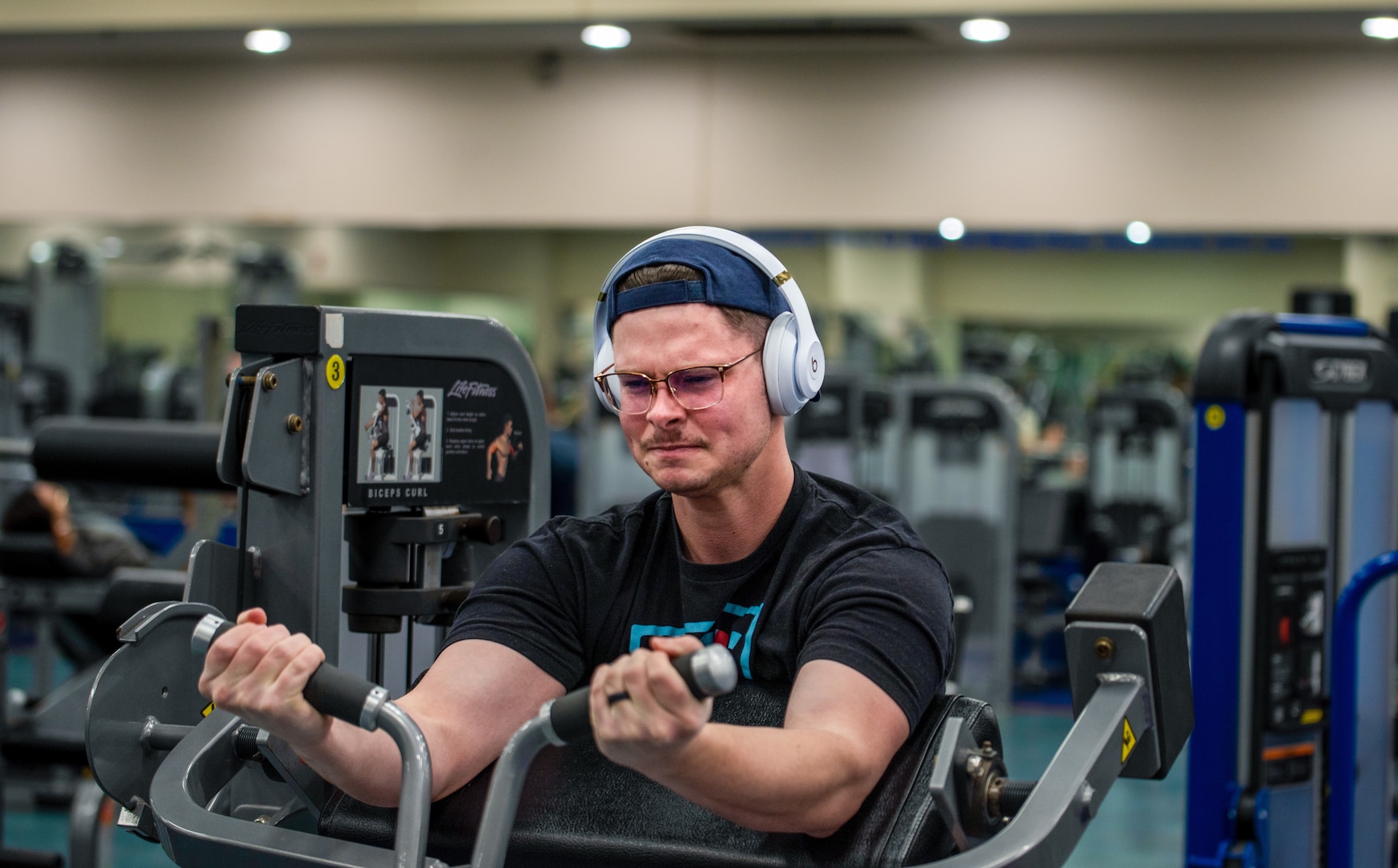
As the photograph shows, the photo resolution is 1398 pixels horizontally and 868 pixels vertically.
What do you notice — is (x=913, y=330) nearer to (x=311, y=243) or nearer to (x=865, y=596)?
(x=311, y=243)

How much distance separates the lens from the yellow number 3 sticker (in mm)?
1952

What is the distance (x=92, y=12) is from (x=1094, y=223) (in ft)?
16.7

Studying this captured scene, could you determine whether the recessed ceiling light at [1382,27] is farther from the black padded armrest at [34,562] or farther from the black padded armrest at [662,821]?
the black padded armrest at [34,562]

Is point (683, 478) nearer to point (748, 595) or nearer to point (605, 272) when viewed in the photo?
point (748, 595)

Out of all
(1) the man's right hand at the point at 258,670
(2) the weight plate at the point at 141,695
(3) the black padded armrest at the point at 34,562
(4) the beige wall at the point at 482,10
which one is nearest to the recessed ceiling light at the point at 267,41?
(4) the beige wall at the point at 482,10

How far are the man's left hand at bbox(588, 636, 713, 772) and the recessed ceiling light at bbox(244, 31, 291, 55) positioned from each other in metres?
6.54

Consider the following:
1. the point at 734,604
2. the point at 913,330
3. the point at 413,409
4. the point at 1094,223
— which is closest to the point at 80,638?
the point at 413,409

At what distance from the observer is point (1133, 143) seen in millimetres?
6680

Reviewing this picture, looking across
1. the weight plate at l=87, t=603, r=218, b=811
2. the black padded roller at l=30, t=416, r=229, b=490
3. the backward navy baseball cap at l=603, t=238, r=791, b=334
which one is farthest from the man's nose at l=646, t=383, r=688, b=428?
the black padded roller at l=30, t=416, r=229, b=490

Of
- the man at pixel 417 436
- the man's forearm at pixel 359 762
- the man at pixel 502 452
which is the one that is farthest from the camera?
the man at pixel 502 452

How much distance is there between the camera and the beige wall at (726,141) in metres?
6.54

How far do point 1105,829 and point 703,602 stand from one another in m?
3.39

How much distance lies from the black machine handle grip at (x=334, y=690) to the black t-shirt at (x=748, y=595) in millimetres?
348

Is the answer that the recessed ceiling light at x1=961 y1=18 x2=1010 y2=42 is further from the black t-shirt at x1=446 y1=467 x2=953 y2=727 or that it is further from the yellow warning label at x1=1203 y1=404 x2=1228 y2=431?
the black t-shirt at x1=446 y1=467 x2=953 y2=727
